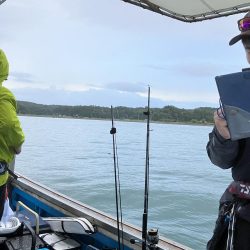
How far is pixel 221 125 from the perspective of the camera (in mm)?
1271

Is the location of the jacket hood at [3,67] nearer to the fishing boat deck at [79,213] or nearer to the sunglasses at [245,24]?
the fishing boat deck at [79,213]

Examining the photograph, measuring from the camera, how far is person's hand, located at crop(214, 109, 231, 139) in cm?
126

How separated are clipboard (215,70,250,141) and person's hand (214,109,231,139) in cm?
6

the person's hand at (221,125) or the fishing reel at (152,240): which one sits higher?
the person's hand at (221,125)

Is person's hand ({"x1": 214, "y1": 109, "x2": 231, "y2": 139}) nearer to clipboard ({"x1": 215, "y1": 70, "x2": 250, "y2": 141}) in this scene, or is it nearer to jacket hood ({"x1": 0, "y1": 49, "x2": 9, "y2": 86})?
clipboard ({"x1": 215, "y1": 70, "x2": 250, "y2": 141})

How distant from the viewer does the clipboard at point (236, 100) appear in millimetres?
1163

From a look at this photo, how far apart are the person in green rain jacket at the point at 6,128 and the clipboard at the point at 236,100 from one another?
1.56 meters

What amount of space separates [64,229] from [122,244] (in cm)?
59

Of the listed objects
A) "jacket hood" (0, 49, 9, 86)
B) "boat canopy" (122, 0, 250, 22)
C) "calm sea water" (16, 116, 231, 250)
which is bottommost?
"calm sea water" (16, 116, 231, 250)

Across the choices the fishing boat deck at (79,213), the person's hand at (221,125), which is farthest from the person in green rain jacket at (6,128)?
the person's hand at (221,125)

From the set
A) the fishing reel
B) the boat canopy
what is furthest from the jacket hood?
the fishing reel

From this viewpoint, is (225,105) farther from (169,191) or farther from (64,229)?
(169,191)

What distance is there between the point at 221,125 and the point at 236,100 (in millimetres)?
121

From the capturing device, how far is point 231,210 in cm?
141
